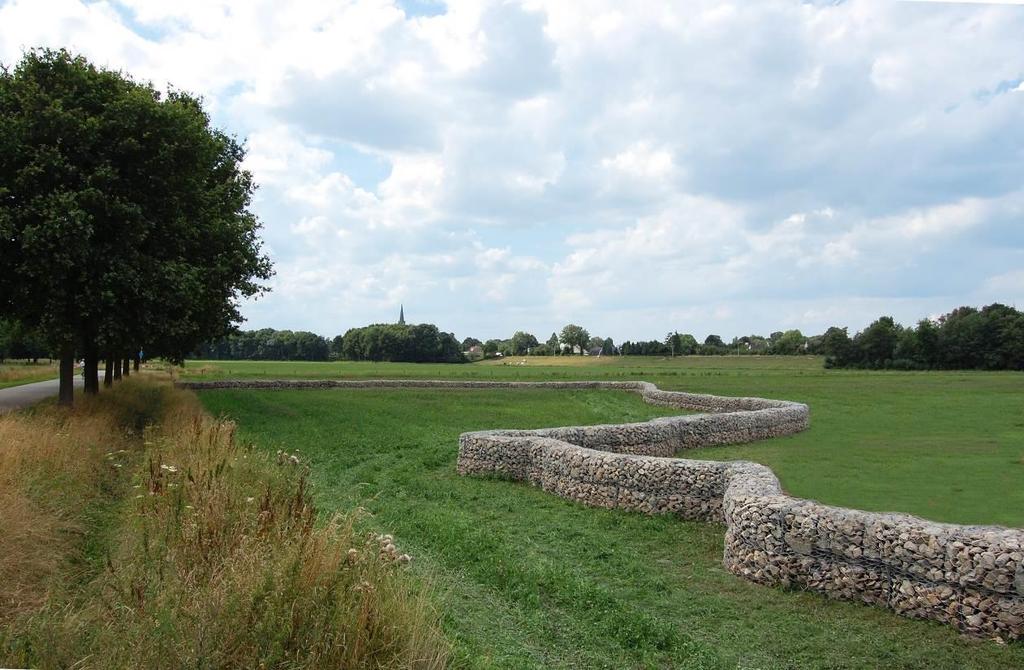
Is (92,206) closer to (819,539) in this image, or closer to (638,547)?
(638,547)

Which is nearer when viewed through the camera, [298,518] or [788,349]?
[298,518]

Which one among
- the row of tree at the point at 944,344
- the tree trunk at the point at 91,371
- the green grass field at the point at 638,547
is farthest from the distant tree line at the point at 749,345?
the green grass field at the point at 638,547

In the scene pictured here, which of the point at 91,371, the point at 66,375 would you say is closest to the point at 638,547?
the point at 66,375

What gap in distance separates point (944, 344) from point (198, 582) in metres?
119

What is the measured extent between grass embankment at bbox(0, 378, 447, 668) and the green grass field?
1119mm

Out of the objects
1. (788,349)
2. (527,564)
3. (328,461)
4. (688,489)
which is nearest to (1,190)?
(328,461)

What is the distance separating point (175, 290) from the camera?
21781 mm

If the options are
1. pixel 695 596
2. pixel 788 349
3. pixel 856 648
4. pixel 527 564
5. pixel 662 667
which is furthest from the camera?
pixel 788 349

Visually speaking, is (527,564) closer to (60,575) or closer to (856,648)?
(856,648)

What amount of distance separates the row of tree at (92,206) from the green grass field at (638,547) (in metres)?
5.88

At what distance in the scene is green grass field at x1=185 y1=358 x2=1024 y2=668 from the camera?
768cm

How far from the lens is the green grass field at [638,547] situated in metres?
7.68

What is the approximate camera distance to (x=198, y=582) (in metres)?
6.42

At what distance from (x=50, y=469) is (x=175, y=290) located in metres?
10.9
